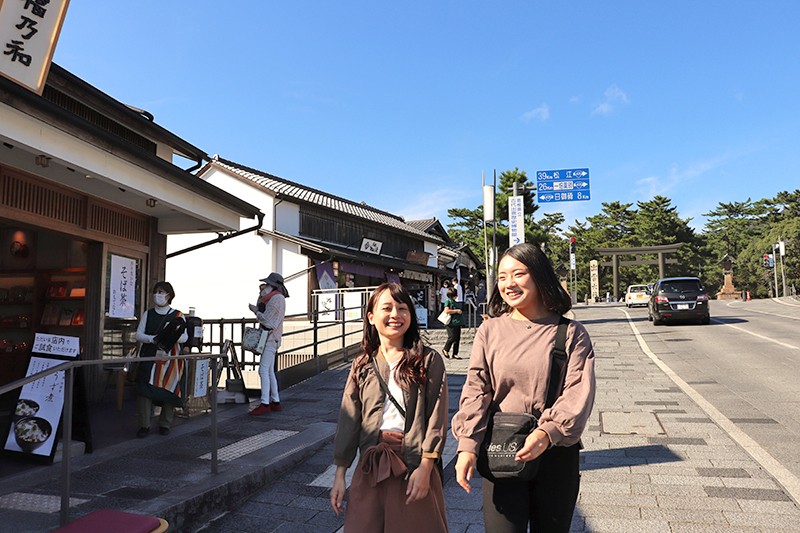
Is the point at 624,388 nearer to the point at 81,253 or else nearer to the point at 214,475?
the point at 214,475

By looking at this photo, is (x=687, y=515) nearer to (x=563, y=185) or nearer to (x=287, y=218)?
(x=563, y=185)

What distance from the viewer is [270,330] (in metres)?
7.48

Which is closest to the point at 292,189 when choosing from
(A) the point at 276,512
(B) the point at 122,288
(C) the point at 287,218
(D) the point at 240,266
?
(C) the point at 287,218

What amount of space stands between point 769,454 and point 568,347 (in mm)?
4412

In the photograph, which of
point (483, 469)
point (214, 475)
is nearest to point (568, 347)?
point (483, 469)

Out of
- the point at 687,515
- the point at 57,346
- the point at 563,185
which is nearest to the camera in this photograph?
the point at 687,515

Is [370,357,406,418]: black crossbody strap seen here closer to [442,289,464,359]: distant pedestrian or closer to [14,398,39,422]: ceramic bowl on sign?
[14,398,39,422]: ceramic bowl on sign

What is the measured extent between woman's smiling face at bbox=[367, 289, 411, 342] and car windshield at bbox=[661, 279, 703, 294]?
20.1m

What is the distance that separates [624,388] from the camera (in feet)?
30.0

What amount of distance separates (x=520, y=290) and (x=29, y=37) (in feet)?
15.5

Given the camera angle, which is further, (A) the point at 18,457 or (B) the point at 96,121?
(B) the point at 96,121

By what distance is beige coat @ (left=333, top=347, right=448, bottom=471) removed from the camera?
95.3 inches

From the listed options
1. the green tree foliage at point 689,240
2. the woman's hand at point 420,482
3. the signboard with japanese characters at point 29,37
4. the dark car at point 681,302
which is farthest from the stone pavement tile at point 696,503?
the green tree foliage at point 689,240

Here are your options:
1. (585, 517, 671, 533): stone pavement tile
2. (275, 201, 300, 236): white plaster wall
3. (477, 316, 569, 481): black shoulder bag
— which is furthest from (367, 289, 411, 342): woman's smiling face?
(275, 201, 300, 236): white plaster wall
